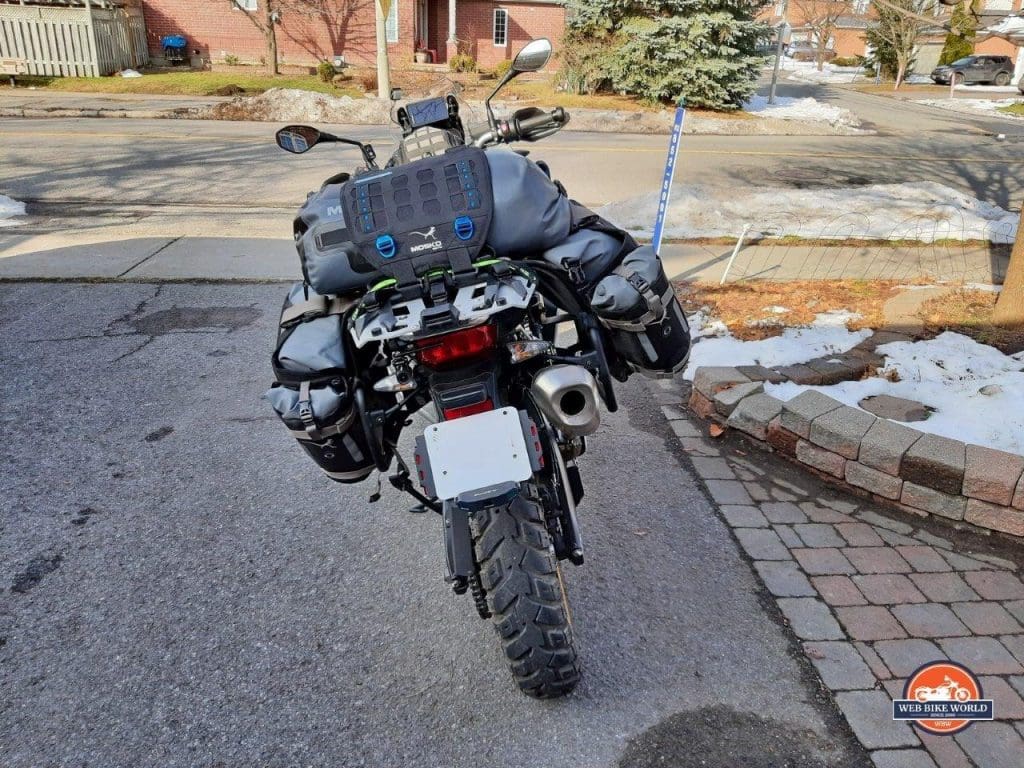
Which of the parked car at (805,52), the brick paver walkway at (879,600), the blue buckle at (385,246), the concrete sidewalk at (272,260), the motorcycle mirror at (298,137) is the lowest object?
the brick paver walkway at (879,600)

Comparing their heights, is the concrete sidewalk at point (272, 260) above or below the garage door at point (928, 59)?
below

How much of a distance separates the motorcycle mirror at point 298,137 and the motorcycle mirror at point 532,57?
0.90 metres

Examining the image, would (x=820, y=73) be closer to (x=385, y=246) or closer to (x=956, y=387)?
(x=956, y=387)

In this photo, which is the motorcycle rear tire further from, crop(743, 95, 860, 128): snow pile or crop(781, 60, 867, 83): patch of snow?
crop(781, 60, 867, 83): patch of snow

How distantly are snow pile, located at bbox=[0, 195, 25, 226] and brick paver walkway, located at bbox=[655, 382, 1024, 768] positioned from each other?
858 cm

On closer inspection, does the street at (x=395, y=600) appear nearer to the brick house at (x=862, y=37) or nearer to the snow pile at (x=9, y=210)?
the snow pile at (x=9, y=210)

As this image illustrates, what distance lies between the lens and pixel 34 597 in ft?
9.98

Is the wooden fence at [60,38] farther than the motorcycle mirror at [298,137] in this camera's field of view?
Yes

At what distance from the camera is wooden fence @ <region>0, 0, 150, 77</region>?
77.5 ft

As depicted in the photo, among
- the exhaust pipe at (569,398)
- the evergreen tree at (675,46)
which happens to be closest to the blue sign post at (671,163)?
the exhaust pipe at (569,398)

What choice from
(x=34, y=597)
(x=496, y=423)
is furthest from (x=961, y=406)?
(x=34, y=597)

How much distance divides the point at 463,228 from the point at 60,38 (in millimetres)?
27915

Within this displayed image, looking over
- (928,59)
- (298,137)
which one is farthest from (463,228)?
(928,59)

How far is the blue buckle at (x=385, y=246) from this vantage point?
2385 mm
